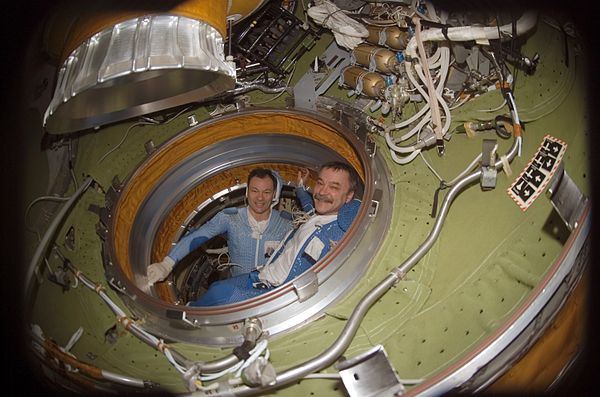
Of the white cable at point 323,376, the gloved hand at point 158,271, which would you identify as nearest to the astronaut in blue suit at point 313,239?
the gloved hand at point 158,271

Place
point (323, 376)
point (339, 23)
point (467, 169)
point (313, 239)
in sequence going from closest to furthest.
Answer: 1. point (323, 376)
2. point (467, 169)
3. point (339, 23)
4. point (313, 239)

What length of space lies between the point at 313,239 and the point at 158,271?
109cm

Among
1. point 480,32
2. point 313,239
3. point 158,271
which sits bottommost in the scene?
point 158,271

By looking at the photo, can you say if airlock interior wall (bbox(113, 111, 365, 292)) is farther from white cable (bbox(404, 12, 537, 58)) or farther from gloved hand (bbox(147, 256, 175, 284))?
white cable (bbox(404, 12, 537, 58))

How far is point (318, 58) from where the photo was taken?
4086mm

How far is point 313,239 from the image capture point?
390 cm

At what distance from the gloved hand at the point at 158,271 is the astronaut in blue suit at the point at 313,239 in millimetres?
305

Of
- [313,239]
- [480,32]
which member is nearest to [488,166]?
[480,32]

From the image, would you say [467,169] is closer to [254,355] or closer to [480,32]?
[480,32]

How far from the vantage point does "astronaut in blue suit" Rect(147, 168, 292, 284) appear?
442cm

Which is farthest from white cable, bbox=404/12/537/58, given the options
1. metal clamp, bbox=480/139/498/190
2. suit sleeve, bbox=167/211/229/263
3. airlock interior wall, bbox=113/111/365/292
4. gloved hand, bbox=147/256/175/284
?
gloved hand, bbox=147/256/175/284

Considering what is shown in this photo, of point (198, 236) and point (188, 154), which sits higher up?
point (188, 154)

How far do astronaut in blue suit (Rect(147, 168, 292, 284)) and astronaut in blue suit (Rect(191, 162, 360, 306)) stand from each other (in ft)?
1.11

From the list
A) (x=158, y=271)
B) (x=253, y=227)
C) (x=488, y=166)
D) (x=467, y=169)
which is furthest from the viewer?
(x=253, y=227)
